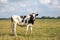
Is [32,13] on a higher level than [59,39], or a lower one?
higher

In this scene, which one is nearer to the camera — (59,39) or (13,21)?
(59,39)

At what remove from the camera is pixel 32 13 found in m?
18.7

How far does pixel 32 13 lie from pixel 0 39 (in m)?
6.26

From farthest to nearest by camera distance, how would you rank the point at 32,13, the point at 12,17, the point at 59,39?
the point at 32,13 → the point at 12,17 → the point at 59,39

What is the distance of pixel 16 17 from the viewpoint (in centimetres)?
1762

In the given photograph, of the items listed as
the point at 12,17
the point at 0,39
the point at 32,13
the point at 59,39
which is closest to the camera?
the point at 0,39

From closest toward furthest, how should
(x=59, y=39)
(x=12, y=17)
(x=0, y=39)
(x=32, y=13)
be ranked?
(x=0, y=39) < (x=59, y=39) < (x=12, y=17) < (x=32, y=13)

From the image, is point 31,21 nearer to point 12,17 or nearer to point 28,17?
point 28,17

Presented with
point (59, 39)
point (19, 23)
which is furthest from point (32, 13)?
point (59, 39)

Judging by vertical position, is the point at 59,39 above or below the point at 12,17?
below

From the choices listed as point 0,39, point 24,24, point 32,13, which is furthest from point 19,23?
point 0,39

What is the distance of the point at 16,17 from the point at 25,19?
92 centimetres

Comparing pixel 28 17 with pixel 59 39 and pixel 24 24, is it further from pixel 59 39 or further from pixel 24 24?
pixel 59 39

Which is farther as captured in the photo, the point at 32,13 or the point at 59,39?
the point at 32,13
